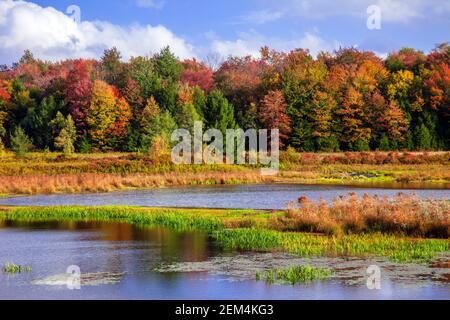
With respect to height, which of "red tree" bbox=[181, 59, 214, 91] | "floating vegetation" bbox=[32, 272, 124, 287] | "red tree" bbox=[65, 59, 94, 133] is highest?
"red tree" bbox=[181, 59, 214, 91]

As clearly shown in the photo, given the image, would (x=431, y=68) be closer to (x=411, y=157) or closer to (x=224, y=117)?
(x=411, y=157)

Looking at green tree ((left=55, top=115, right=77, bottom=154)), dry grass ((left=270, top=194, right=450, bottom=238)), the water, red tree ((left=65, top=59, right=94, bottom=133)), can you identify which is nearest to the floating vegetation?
dry grass ((left=270, top=194, right=450, bottom=238))

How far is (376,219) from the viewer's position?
985 inches

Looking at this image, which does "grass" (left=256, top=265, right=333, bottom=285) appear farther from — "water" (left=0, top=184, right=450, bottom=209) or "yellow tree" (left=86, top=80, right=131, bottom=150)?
"yellow tree" (left=86, top=80, right=131, bottom=150)

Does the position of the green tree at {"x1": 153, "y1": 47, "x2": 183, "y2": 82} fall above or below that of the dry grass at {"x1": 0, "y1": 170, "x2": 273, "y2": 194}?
above

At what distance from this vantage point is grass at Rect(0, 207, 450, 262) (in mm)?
22016

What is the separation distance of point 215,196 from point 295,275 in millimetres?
24722

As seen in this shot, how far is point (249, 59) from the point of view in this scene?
361 feet

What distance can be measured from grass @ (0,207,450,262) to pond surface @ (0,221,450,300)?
1004mm

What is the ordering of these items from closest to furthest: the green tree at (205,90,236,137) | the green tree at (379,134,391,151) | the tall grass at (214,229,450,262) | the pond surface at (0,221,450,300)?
1. the pond surface at (0,221,450,300)
2. the tall grass at (214,229,450,262)
3. the green tree at (379,134,391,151)
4. the green tree at (205,90,236,137)

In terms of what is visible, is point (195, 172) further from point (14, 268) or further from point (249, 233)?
point (14, 268)

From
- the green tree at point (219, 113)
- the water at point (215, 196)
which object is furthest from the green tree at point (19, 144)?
the water at point (215, 196)

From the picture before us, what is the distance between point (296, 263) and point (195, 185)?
33.8 m

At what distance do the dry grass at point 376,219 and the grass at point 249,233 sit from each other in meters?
0.61
